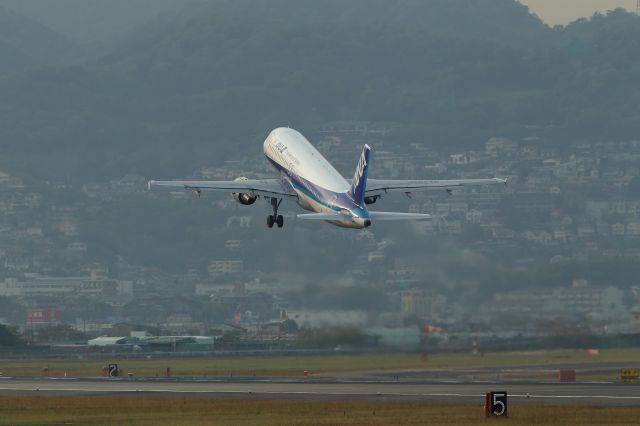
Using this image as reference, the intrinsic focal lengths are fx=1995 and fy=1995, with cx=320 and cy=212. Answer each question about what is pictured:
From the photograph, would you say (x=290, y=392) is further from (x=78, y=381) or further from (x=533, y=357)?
(x=533, y=357)

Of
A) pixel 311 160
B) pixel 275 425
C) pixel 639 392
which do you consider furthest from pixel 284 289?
pixel 275 425

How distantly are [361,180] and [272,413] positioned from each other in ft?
91.2

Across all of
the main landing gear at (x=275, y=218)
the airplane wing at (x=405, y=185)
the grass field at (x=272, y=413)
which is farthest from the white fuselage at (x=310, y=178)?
the grass field at (x=272, y=413)

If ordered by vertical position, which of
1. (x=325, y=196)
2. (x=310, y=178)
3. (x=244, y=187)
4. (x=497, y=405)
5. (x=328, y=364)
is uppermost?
(x=310, y=178)

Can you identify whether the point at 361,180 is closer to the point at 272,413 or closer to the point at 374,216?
the point at 374,216

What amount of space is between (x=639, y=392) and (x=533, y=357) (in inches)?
1322

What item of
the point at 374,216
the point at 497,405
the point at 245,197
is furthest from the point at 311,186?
the point at 497,405

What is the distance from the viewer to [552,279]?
149 meters

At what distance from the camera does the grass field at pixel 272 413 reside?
95.6 metres

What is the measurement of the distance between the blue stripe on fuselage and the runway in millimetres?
10875

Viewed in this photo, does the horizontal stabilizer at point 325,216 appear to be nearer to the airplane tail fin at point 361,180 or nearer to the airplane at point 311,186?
the airplane at point 311,186

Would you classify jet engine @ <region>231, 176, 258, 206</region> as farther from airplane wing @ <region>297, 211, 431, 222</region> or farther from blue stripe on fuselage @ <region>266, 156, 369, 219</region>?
airplane wing @ <region>297, 211, 431, 222</region>

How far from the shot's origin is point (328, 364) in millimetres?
148375

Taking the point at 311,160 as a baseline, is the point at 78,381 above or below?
below
